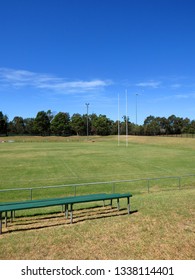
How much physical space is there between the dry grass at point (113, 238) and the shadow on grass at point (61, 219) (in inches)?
1.3

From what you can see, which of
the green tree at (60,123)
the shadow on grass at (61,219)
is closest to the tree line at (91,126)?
the green tree at (60,123)

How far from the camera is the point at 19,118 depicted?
6521 inches

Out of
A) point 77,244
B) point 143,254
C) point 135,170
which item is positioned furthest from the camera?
point 135,170

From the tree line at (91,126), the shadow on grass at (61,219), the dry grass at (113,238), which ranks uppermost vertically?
the tree line at (91,126)

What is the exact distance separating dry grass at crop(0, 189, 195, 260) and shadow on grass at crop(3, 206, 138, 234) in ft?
0.11

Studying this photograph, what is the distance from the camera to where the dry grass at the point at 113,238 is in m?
5.70

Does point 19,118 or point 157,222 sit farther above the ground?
point 19,118

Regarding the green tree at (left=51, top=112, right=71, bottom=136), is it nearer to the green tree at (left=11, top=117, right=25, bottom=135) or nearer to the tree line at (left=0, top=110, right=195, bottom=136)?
the tree line at (left=0, top=110, right=195, bottom=136)

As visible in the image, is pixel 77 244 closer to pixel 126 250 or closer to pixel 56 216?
pixel 126 250

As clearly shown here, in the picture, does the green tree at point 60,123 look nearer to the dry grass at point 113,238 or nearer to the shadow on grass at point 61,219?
the shadow on grass at point 61,219

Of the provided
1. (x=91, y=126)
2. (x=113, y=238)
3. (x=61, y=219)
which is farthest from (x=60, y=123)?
(x=113, y=238)

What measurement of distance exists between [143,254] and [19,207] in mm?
4073

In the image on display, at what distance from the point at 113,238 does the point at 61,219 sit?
3152 millimetres

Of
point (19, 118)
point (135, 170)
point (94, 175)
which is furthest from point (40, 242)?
point (19, 118)
